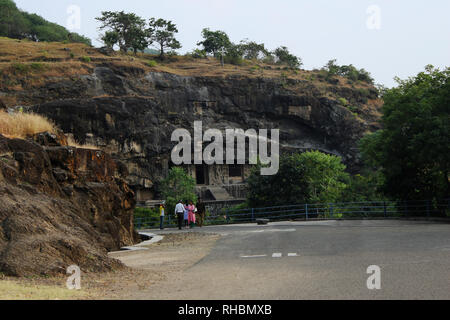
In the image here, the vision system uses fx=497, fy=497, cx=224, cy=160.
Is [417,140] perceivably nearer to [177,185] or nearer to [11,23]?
[177,185]

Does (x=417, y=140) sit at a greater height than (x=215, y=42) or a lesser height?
lesser

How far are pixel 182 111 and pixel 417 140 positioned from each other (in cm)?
3724

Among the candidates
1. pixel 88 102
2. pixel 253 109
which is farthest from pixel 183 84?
pixel 88 102

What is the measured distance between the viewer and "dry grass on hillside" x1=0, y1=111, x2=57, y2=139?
50.5 ft

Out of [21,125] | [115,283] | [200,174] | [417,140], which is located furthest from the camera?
[200,174]

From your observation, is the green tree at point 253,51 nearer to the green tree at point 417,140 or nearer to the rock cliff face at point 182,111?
the rock cliff face at point 182,111

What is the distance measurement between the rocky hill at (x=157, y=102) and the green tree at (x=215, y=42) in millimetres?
15914

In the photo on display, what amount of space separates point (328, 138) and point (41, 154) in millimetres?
57763

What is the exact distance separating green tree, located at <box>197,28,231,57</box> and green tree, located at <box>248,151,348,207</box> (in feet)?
181

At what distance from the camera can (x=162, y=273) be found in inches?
420

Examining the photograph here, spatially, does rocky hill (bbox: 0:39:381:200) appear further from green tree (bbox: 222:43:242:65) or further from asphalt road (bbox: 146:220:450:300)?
asphalt road (bbox: 146:220:450:300)

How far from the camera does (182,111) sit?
194 ft

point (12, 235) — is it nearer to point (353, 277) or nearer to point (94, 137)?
point (353, 277)

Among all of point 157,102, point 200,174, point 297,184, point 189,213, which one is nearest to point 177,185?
point 200,174
